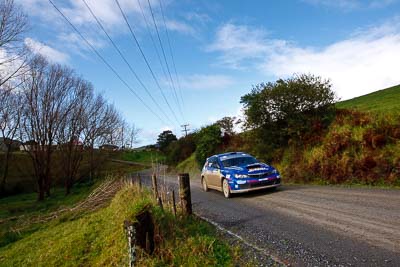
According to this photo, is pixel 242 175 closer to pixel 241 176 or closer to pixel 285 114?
pixel 241 176

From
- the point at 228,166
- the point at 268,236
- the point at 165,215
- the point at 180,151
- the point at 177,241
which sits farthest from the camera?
the point at 180,151

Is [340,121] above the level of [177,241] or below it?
above

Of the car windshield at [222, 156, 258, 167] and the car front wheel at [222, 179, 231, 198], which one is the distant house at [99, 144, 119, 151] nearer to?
the car windshield at [222, 156, 258, 167]

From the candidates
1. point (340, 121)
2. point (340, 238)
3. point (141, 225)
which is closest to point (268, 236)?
A: point (340, 238)

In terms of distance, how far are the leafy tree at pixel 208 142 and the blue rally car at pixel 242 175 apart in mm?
17202

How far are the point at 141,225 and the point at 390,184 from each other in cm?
921

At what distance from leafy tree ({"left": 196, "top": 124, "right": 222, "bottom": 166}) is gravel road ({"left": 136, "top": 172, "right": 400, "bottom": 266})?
65.4 ft

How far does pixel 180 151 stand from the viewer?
43.1 metres

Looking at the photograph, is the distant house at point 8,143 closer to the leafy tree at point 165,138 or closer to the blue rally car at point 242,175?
the blue rally car at point 242,175

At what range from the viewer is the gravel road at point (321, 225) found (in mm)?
4445

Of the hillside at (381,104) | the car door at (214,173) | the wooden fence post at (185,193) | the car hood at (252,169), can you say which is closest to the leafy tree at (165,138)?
the hillside at (381,104)

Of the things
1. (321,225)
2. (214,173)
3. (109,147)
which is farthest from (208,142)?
(321,225)

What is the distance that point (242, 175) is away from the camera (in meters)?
10.9

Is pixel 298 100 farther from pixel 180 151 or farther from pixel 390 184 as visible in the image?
pixel 180 151
